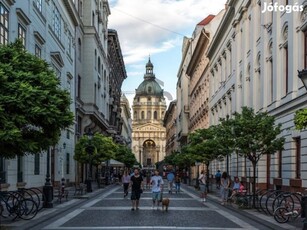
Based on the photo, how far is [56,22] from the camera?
39.0 m

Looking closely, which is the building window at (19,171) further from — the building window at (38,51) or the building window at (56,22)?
the building window at (56,22)

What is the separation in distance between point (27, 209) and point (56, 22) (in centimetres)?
2356

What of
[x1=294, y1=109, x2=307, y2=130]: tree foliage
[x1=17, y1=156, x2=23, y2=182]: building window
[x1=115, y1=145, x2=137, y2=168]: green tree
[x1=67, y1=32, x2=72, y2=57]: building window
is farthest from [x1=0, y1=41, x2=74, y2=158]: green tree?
[x1=115, y1=145, x2=137, y2=168]: green tree

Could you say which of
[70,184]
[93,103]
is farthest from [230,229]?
[93,103]

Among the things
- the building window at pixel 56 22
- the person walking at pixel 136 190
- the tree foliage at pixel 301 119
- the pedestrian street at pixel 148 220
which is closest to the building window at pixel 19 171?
the pedestrian street at pixel 148 220

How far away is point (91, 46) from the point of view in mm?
55281

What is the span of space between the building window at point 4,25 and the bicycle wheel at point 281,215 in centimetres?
1304

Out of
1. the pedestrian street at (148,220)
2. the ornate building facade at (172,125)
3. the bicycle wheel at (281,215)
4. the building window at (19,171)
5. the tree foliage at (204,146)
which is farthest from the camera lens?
the ornate building facade at (172,125)

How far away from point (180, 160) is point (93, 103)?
12872 millimetres

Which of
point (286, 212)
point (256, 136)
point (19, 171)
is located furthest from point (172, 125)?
point (286, 212)

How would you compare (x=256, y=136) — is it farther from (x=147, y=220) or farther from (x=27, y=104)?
(x=27, y=104)

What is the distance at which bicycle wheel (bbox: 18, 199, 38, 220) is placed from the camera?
55.8 feet

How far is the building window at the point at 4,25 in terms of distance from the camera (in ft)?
77.0

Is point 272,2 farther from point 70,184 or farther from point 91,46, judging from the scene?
point 91,46
